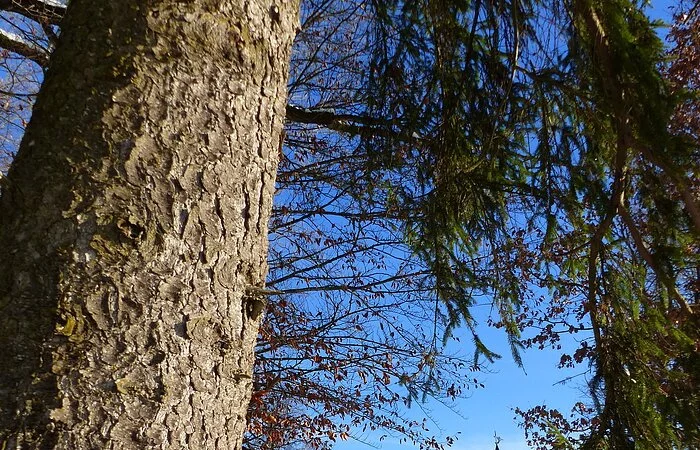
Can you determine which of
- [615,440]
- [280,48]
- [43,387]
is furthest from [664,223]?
[43,387]

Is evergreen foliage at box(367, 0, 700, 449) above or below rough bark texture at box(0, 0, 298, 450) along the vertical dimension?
above

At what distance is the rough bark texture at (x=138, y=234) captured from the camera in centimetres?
104

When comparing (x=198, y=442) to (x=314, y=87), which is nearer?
(x=198, y=442)

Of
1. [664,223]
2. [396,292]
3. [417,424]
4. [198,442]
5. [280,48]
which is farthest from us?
[417,424]

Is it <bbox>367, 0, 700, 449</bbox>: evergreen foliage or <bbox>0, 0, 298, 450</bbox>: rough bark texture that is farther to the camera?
<bbox>367, 0, 700, 449</bbox>: evergreen foliage

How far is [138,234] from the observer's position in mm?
1129

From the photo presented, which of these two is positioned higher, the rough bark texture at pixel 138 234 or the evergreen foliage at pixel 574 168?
the evergreen foliage at pixel 574 168

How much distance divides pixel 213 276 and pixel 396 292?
483 cm

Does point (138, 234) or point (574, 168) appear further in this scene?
point (574, 168)

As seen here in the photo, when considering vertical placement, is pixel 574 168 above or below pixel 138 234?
above

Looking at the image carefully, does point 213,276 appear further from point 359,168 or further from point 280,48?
point 359,168

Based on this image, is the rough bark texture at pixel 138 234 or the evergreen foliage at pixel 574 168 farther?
the evergreen foliage at pixel 574 168

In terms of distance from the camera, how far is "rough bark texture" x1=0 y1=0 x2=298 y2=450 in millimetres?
1042

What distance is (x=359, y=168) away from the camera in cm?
538
